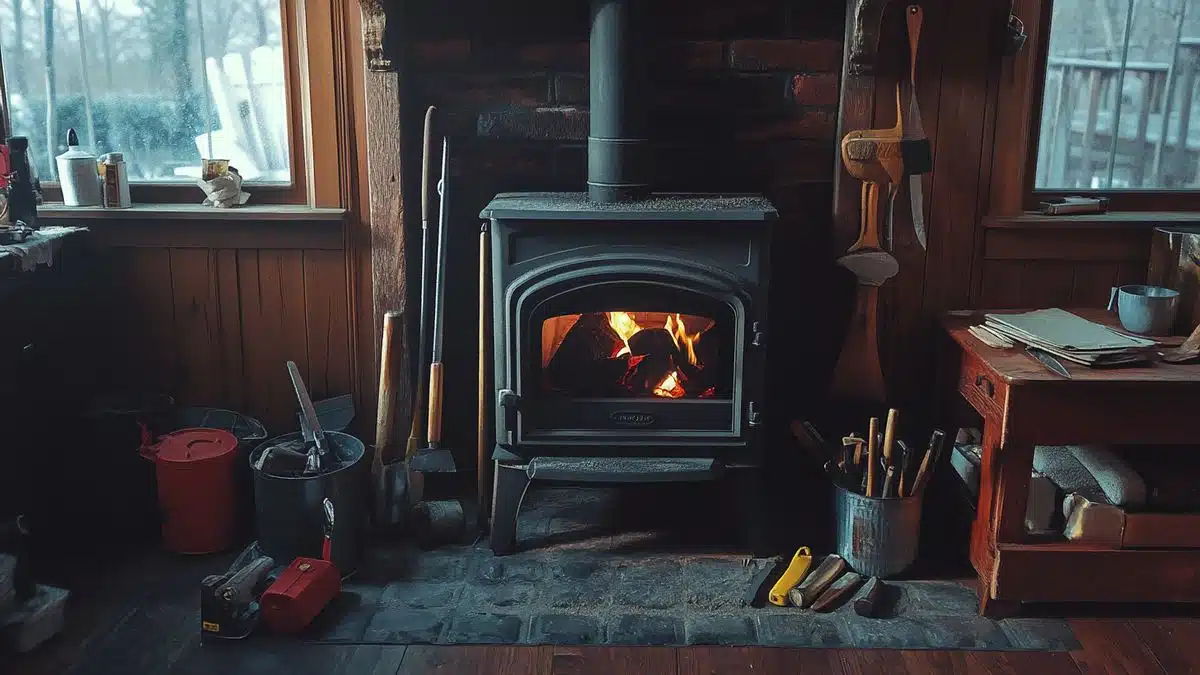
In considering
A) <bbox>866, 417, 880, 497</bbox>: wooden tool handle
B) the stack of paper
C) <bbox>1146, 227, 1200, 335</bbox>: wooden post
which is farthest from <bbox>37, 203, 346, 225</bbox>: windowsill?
<bbox>1146, 227, 1200, 335</bbox>: wooden post

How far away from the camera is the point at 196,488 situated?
8.25 ft

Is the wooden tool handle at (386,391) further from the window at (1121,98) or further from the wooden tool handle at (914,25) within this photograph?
the window at (1121,98)

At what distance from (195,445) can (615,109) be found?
1280 millimetres

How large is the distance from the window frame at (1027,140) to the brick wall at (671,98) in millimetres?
404

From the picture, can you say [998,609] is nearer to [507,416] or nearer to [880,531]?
[880,531]

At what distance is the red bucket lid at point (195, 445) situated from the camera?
8.25ft

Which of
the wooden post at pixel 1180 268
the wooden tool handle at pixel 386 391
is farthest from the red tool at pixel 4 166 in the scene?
the wooden post at pixel 1180 268

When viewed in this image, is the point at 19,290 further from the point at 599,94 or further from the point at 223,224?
the point at 599,94

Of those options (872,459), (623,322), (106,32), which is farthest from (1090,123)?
(106,32)

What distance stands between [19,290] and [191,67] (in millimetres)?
687

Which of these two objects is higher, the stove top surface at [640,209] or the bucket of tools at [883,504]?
the stove top surface at [640,209]

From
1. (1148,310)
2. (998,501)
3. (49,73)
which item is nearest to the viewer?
(998,501)

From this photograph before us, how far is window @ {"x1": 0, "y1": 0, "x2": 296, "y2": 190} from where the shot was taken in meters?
2.67

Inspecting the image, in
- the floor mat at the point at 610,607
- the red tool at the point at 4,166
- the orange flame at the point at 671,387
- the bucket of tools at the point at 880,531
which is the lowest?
the floor mat at the point at 610,607
